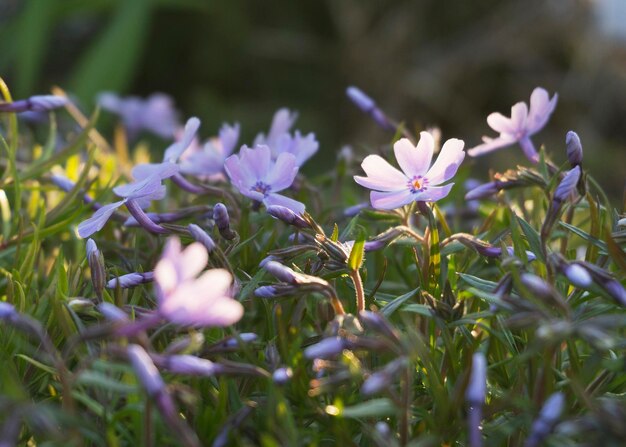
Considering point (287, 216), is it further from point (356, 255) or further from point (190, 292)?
point (190, 292)

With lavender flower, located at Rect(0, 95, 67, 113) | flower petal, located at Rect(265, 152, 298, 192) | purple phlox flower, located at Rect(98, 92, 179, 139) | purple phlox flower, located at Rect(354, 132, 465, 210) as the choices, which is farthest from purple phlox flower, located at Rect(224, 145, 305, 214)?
purple phlox flower, located at Rect(98, 92, 179, 139)

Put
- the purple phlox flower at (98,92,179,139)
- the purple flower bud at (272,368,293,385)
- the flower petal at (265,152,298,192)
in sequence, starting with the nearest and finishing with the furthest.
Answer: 1. the purple flower bud at (272,368,293,385)
2. the flower petal at (265,152,298,192)
3. the purple phlox flower at (98,92,179,139)

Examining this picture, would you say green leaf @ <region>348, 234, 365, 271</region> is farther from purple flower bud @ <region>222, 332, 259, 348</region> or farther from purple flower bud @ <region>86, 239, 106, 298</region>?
purple flower bud @ <region>86, 239, 106, 298</region>

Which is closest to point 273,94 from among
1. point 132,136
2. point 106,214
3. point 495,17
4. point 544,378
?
point 495,17

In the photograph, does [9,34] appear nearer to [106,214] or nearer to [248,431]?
[106,214]

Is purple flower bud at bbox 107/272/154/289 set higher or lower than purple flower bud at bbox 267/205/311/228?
lower
